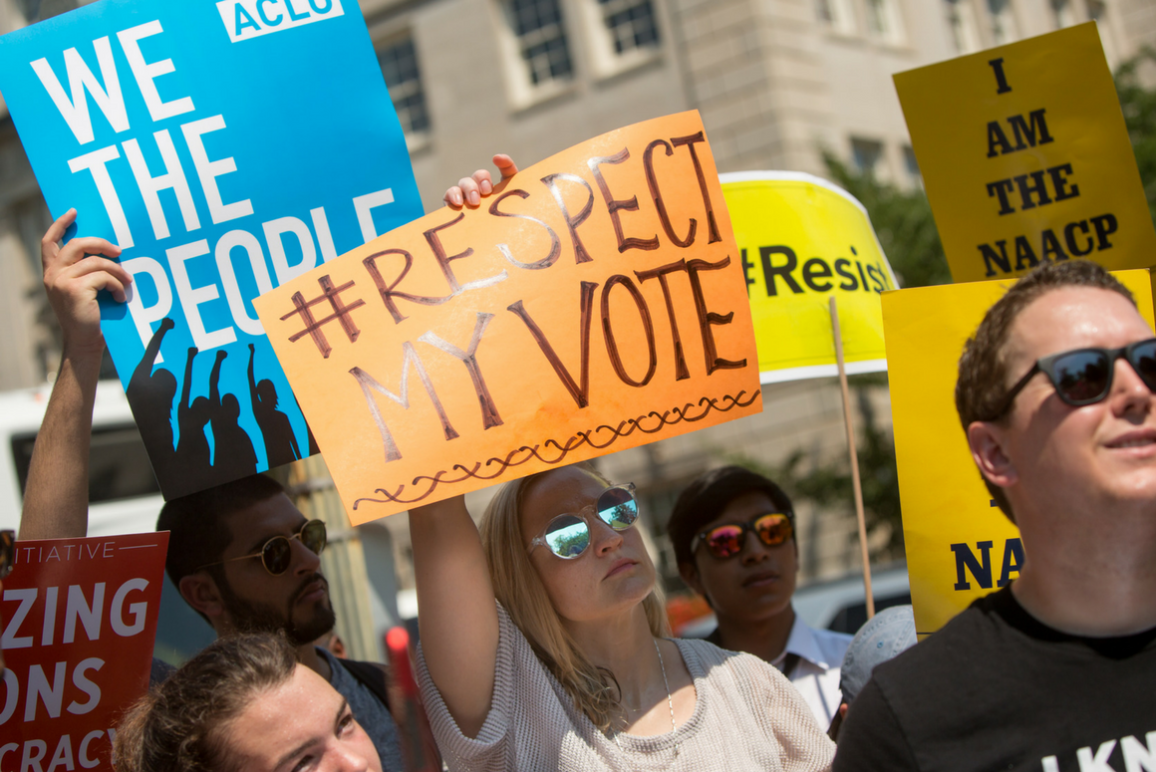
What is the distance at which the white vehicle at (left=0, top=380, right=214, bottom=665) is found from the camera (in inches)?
318

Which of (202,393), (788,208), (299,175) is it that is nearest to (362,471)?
(202,393)

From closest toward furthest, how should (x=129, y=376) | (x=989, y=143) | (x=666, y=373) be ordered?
(x=666, y=373) → (x=129, y=376) → (x=989, y=143)

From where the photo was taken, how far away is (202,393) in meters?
2.30

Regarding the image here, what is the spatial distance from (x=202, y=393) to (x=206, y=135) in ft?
1.97

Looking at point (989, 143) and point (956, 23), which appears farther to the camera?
point (956, 23)

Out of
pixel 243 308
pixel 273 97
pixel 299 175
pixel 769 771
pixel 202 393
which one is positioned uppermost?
pixel 273 97

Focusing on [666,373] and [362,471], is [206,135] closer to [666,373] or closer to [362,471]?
[362,471]

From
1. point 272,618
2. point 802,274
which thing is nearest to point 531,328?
point 272,618

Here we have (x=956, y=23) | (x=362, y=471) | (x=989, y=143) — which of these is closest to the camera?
(x=362, y=471)

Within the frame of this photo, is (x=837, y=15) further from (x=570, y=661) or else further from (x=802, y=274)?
(x=570, y=661)

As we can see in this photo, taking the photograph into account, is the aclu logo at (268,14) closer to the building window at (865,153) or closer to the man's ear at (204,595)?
the man's ear at (204,595)

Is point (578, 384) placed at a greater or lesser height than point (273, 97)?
lesser

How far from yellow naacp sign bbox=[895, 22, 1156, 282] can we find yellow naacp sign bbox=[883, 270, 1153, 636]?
33.5 inches

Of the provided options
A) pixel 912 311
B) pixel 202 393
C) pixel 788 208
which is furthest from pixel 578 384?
pixel 788 208
